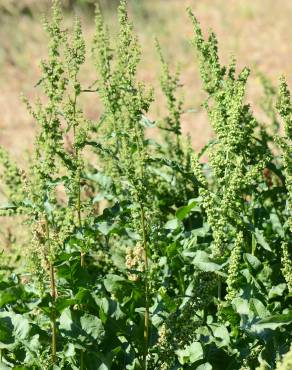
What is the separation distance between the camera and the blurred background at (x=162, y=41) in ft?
34.9

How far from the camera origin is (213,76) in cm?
354

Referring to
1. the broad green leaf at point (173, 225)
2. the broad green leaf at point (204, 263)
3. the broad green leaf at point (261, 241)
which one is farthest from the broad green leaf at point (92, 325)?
the broad green leaf at point (261, 241)

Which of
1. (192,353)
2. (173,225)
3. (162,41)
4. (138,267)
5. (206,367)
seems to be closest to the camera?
(206,367)

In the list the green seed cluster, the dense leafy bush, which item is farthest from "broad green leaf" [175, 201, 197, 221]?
the green seed cluster

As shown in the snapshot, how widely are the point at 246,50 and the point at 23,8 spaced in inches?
187

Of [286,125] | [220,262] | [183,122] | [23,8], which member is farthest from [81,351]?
[23,8]

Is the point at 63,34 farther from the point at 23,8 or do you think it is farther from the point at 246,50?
the point at 23,8

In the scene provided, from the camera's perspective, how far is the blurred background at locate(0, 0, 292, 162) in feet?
34.9

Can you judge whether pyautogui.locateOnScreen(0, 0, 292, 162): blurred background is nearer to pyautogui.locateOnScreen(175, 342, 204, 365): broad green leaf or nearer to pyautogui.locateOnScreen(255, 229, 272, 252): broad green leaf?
pyautogui.locateOnScreen(255, 229, 272, 252): broad green leaf

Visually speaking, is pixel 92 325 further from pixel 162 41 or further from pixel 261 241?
pixel 162 41

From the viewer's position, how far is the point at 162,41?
42.0 ft

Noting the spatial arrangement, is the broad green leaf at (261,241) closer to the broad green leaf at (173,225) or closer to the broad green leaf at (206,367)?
the broad green leaf at (173,225)

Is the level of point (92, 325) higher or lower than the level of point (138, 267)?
lower

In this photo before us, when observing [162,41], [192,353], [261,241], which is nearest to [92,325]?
[192,353]
